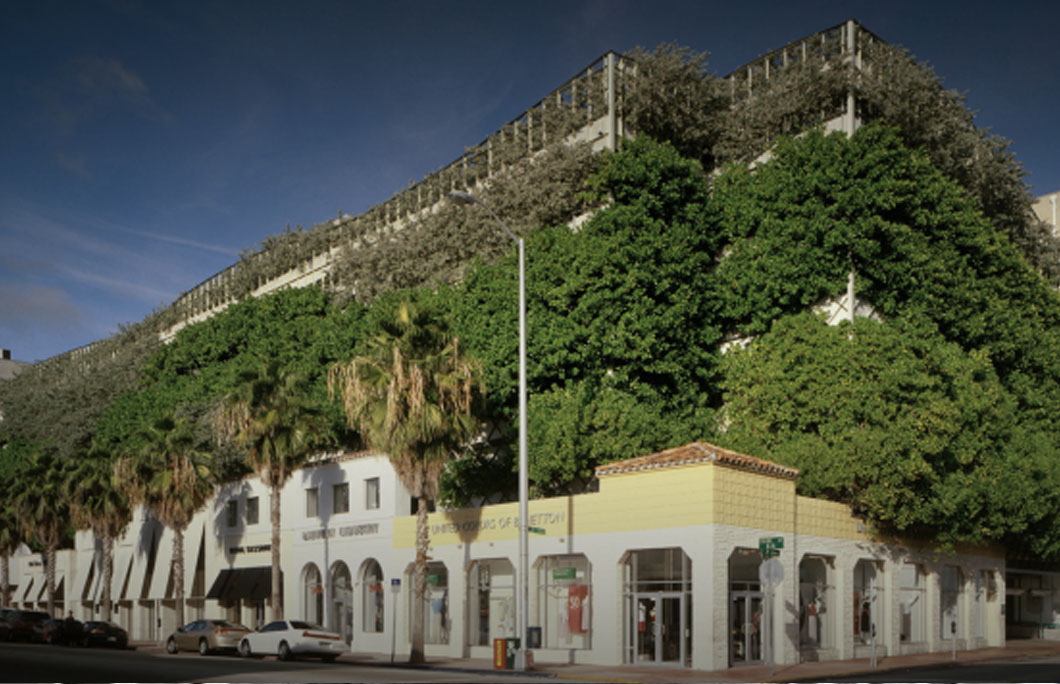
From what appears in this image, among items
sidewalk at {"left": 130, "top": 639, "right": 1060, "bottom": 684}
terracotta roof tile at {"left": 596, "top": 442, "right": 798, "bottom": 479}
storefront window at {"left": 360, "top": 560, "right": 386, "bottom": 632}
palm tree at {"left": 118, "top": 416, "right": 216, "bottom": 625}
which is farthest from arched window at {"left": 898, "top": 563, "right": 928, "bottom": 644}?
palm tree at {"left": 118, "top": 416, "right": 216, "bottom": 625}

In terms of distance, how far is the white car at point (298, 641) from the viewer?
117 feet

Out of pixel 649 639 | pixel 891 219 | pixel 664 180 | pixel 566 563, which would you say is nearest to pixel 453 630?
pixel 566 563

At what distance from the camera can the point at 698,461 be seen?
29234mm

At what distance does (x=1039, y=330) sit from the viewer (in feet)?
155

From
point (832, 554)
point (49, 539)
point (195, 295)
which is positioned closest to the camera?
point (832, 554)

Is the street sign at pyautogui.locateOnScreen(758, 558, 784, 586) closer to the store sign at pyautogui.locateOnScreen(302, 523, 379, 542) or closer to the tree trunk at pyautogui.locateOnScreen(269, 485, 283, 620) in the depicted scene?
the store sign at pyautogui.locateOnScreen(302, 523, 379, 542)

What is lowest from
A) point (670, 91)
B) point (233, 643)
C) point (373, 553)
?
point (233, 643)

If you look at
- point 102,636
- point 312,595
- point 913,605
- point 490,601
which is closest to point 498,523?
point 490,601

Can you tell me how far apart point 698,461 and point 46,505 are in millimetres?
49061

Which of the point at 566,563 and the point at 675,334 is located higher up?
the point at 675,334

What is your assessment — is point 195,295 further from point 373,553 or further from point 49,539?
point 373,553

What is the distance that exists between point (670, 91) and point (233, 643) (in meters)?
31.5

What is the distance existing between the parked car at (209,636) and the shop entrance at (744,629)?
63.7 feet

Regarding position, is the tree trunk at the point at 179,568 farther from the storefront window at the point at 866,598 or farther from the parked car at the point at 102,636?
the storefront window at the point at 866,598
